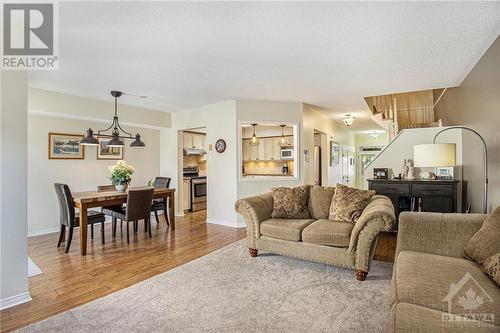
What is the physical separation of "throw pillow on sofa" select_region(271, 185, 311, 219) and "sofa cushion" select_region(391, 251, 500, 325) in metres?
1.72

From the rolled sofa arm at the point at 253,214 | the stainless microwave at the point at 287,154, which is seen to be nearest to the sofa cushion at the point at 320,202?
the rolled sofa arm at the point at 253,214

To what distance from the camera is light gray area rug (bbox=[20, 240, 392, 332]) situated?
6.48ft

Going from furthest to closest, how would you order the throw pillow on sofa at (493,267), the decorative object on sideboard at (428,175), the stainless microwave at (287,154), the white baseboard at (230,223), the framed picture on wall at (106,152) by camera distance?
the stainless microwave at (287,154) → the framed picture on wall at (106,152) → the white baseboard at (230,223) → the decorative object on sideboard at (428,175) → the throw pillow on sofa at (493,267)

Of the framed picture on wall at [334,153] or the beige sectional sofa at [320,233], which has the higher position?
the framed picture on wall at [334,153]

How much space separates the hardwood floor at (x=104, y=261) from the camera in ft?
7.58

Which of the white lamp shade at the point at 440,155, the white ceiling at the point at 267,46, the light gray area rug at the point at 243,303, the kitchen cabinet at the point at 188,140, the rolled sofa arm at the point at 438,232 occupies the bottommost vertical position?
the light gray area rug at the point at 243,303

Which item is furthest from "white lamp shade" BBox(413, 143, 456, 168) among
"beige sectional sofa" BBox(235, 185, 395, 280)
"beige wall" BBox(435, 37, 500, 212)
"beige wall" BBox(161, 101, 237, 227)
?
"beige wall" BBox(161, 101, 237, 227)

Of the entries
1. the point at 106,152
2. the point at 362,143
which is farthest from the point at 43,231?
the point at 362,143

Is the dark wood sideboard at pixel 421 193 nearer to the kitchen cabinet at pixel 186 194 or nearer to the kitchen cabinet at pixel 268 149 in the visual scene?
the kitchen cabinet at pixel 268 149

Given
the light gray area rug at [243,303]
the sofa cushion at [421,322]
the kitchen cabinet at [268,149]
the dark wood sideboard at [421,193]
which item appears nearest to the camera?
the sofa cushion at [421,322]

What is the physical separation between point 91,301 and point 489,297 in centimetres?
290

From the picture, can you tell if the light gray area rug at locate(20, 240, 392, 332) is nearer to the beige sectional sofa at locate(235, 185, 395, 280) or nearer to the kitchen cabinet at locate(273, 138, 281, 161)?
the beige sectional sofa at locate(235, 185, 395, 280)
